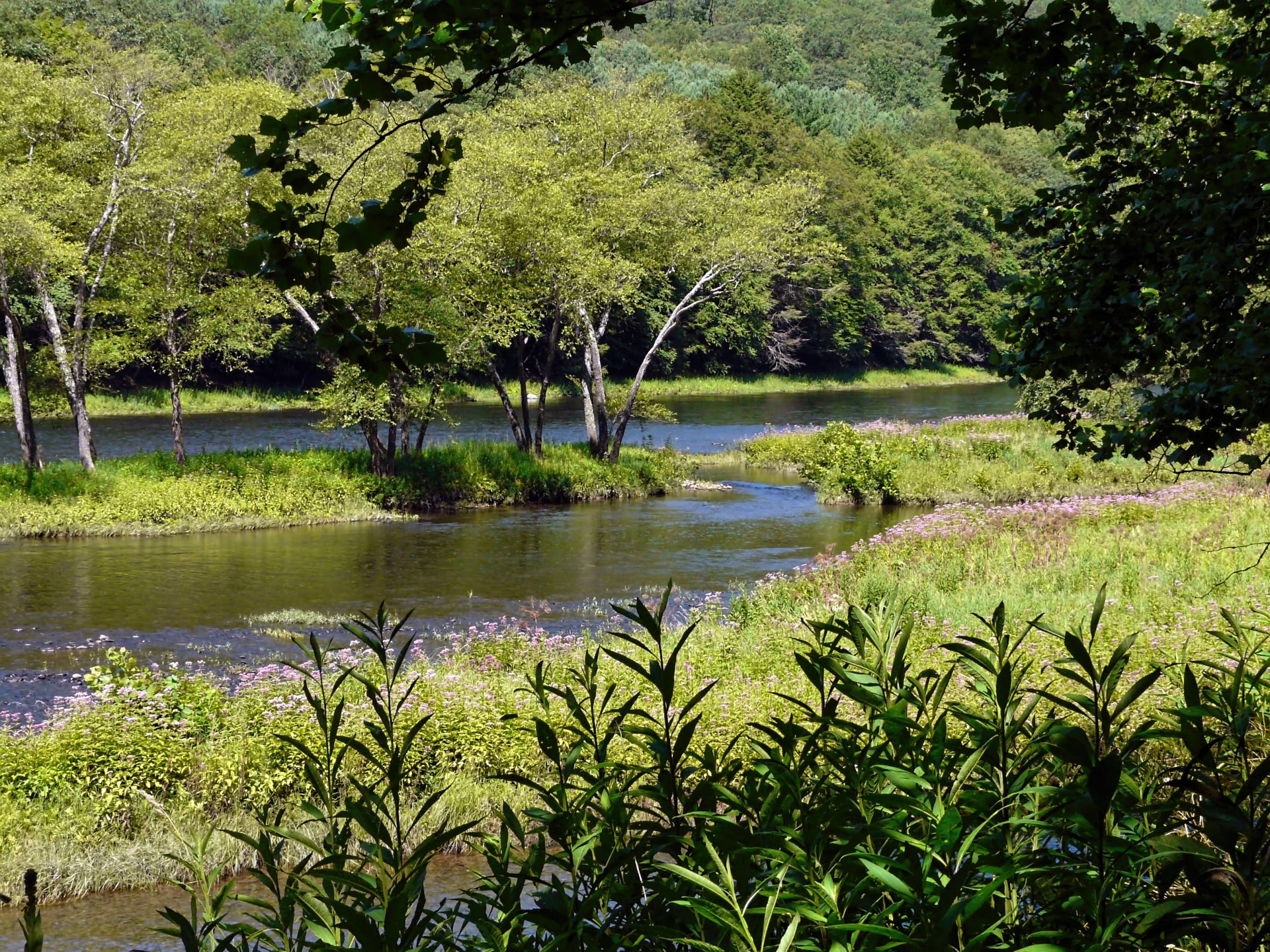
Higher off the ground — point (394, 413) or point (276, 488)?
point (394, 413)

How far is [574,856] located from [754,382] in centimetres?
6378

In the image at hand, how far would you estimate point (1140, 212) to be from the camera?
5.40 metres

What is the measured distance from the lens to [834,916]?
1.88 m

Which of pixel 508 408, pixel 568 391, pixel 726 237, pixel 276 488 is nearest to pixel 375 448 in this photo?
pixel 276 488

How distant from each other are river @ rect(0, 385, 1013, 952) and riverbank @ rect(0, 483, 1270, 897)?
2.04 ft

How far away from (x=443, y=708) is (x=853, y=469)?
19121mm

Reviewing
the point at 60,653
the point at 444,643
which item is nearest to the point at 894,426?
the point at 444,643

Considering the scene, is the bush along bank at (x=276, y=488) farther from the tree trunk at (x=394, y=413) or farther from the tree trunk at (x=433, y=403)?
the tree trunk at (x=433, y=403)

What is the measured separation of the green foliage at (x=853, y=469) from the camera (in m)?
25.8

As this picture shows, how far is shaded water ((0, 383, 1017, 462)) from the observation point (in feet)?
112

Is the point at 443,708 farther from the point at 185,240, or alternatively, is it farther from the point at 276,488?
the point at 185,240

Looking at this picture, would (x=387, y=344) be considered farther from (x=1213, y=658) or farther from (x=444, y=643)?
(x=444, y=643)

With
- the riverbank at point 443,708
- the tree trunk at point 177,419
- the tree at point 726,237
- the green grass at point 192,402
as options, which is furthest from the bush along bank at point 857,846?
the green grass at point 192,402

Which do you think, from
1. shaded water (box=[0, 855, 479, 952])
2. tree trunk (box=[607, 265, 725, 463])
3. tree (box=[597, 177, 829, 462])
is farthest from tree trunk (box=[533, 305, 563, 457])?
shaded water (box=[0, 855, 479, 952])
